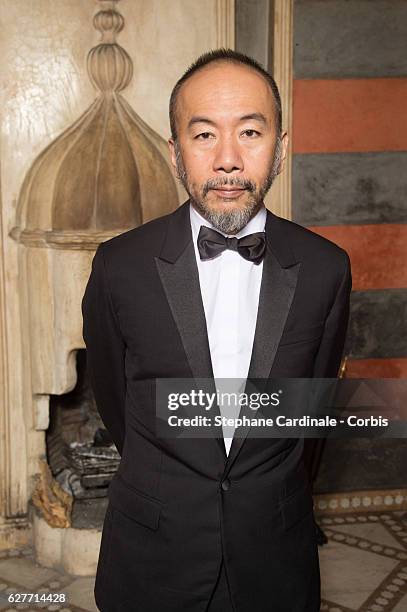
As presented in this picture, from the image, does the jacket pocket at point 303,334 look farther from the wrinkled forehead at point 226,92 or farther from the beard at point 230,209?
the wrinkled forehead at point 226,92

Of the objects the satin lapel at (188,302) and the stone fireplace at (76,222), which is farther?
the stone fireplace at (76,222)

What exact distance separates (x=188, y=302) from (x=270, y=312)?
0.19 meters

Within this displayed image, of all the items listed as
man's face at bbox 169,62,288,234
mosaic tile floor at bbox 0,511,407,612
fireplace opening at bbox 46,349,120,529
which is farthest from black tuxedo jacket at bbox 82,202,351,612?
fireplace opening at bbox 46,349,120,529

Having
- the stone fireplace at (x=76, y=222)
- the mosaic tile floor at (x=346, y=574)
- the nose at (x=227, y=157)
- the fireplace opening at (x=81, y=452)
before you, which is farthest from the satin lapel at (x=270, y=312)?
the fireplace opening at (x=81, y=452)

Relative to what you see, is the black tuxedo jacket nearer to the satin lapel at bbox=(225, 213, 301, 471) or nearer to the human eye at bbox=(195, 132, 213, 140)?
the satin lapel at bbox=(225, 213, 301, 471)

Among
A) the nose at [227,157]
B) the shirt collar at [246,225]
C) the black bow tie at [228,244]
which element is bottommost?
the black bow tie at [228,244]

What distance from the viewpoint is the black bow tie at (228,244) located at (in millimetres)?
1806

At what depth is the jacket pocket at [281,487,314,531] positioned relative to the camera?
5.96 ft

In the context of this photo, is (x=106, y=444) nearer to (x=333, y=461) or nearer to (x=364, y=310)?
(x=333, y=461)

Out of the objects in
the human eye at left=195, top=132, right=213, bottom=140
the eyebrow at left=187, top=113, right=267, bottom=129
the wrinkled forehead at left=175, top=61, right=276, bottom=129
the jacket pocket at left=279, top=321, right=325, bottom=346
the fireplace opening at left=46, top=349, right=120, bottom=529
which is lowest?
the fireplace opening at left=46, top=349, right=120, bottom=529

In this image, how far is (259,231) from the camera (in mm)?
1879

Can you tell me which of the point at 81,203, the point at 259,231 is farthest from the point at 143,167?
the point at 259,231

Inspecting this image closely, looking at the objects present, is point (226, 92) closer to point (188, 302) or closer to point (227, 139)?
point (227, 139)

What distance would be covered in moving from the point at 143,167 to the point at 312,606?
2207mm
